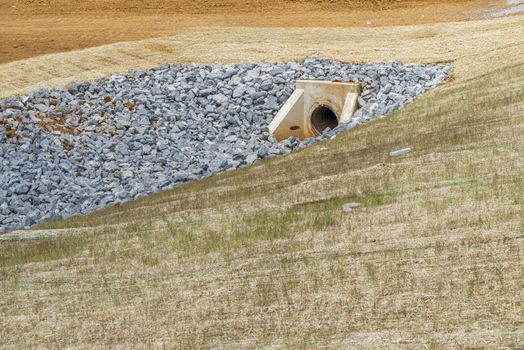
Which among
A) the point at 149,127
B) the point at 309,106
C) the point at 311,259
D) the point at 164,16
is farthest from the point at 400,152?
the point at 164,16

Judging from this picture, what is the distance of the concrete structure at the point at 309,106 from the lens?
24.6 metres

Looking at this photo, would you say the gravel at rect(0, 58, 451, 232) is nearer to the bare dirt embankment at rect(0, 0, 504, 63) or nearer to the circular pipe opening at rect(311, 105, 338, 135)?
the circular pipe opening at rect(311, 105, 338, 135)

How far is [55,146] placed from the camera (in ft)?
74.6

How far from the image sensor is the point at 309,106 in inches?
991

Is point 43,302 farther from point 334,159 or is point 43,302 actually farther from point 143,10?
point 143,10

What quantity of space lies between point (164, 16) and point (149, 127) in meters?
10.0

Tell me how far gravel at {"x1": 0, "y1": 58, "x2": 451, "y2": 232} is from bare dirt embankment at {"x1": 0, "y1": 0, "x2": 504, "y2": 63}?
4461 mm

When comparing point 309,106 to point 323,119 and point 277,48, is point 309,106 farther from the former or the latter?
point 277,48

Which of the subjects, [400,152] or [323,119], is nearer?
[400,152]

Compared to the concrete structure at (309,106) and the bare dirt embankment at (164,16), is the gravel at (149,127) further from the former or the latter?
the bare dirt embankment at (164,16)

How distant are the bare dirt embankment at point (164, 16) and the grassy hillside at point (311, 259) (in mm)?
13167

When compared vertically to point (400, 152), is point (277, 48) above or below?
above

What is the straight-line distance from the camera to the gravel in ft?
68.9

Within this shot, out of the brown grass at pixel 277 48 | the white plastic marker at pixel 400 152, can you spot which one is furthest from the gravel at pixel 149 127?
the white plastic marker at pixel 400 152
